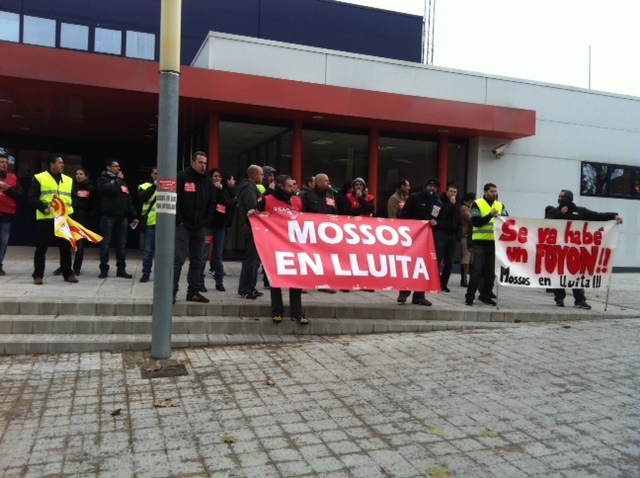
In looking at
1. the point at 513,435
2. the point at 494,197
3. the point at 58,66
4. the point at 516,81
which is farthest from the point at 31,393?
the point at 516,81

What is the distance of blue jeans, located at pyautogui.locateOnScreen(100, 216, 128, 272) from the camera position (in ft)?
29.2

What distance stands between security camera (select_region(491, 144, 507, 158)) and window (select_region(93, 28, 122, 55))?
13.6 metres

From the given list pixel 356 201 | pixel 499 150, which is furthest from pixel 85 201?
pixel 499 150

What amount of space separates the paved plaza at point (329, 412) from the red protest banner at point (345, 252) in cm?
97

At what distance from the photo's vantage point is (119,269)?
9.28 meters

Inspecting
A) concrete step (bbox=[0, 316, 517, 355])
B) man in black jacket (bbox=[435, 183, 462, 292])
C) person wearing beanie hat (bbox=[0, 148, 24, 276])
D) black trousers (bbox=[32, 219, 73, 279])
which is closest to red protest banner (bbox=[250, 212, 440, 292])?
concrete step (bbox=[0, 316, 517, 355])

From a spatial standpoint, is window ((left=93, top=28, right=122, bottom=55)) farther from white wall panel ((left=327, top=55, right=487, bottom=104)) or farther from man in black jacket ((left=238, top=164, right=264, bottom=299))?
man in black jacket ((left=238, top=164, right=264, bottom=299))

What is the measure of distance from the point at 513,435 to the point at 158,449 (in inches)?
96.9

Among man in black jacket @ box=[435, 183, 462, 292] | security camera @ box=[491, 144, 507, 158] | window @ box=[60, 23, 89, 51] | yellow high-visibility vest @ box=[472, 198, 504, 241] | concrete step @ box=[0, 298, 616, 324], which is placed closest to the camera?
concrete step @ box=[0, 298, 616, 324]

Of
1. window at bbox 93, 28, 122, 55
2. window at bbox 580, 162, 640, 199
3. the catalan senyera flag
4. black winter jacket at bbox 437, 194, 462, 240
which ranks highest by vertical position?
window at bbox 93, 28, 122, 55

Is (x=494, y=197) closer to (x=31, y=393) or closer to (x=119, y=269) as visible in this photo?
(x=119, y=269)

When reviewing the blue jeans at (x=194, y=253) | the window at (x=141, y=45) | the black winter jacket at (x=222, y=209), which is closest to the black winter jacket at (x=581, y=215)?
the black winter jacket at (x=222, y=209)

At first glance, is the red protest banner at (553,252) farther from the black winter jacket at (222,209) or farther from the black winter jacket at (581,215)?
the black winter jacket at (222,209)

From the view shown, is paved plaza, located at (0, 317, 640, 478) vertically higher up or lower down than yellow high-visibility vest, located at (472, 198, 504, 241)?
lower down
